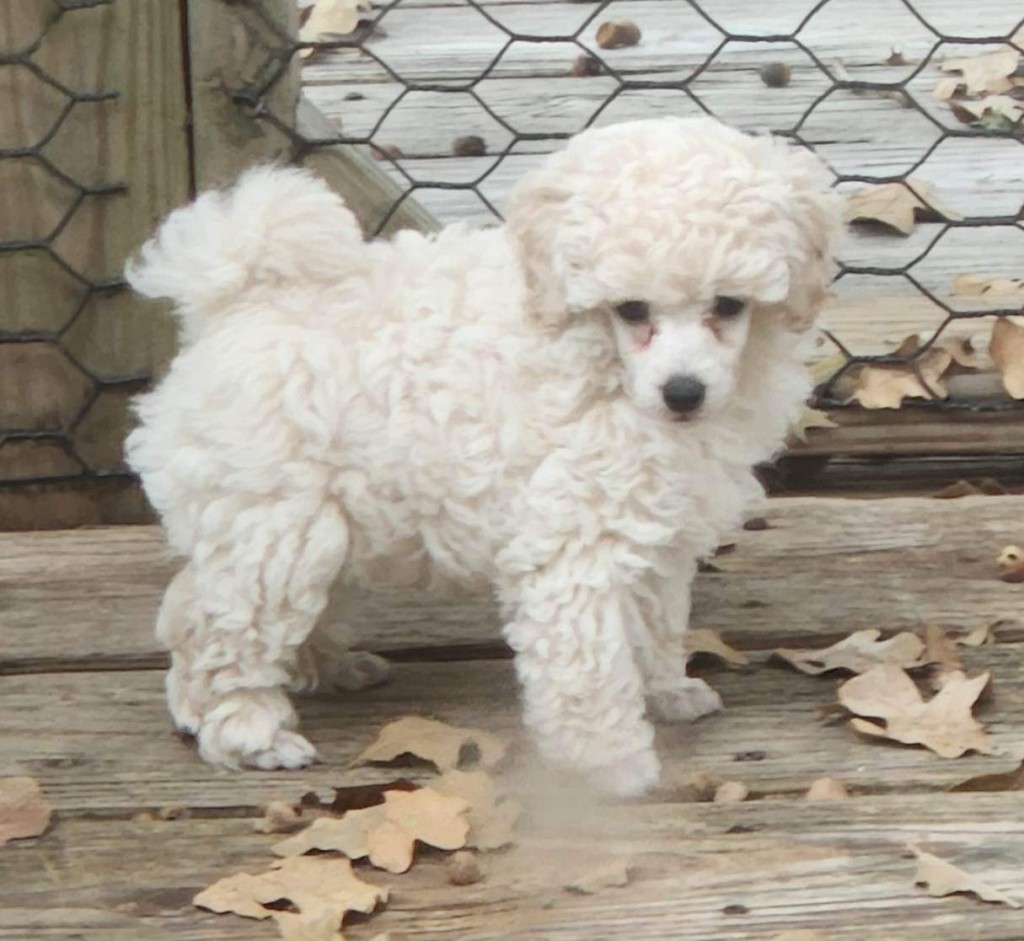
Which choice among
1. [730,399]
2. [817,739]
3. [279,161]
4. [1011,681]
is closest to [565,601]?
[730,399]

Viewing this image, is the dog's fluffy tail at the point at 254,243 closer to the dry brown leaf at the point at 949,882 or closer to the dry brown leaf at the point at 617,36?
the dry brown leaf at the point at 949,882

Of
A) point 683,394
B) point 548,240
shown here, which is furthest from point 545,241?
point 683,394

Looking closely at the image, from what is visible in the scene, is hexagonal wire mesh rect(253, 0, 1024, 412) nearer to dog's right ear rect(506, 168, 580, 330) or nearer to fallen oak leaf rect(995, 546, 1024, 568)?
fallen oak leaf rect(995, 546, 1024, 568)

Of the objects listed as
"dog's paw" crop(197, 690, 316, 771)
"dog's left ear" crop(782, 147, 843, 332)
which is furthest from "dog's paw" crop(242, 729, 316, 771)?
"dog's left ear" crop(782, 147, 843, 332)

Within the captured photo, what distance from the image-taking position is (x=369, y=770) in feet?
7.81

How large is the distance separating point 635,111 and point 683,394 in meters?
2.13

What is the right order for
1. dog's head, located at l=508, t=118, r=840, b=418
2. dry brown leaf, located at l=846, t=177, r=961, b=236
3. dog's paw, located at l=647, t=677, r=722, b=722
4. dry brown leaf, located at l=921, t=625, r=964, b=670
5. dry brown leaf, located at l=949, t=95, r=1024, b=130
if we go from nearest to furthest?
dog's head, located at l=508, t=118, r=840, b=418 → dog's paw, located at l=647, t=677, r=722, b=722 → dry brown leaf, located at l=921, t=625, r=964, b=670 → dry brown leaf, located at l=846, t=177, r=961, b=236 → dry brown leaf, located at l=949, t=95, r=1024, b=130

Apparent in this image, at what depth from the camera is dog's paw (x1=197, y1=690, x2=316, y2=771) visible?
236cm

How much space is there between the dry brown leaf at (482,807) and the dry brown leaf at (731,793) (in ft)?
0.85

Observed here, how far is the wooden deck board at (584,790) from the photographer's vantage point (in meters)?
2.05

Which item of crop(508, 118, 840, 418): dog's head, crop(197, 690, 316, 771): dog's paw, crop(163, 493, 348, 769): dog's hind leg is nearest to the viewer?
crop(508, 118, 840, 418): dog's head

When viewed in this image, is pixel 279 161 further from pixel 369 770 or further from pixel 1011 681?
pixel 1011 681

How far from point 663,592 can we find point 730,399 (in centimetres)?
30

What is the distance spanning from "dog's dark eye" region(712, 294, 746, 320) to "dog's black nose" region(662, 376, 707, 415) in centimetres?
9
